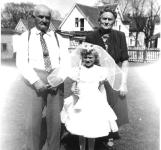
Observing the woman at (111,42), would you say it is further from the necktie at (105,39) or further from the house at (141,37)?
the house at (141,37)

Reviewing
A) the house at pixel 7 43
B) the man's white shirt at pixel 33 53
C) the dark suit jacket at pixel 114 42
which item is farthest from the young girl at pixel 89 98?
the house at pixel 7 43

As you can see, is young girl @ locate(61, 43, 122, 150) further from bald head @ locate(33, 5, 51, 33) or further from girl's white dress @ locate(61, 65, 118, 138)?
bald head @ locate(33, 5, 51, 33)

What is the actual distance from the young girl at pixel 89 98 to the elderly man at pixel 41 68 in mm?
260

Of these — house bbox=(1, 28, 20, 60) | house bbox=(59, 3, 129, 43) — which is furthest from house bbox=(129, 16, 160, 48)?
house bbox=(1, 28, 20, 60)

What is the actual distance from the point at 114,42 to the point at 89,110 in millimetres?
1192

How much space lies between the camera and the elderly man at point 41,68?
371 cm

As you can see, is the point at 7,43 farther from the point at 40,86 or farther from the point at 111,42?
the point at 40,86

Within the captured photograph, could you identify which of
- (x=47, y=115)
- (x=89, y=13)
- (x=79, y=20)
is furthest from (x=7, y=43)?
(x=47, y=115)

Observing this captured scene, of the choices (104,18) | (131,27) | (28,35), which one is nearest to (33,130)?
(28,35)

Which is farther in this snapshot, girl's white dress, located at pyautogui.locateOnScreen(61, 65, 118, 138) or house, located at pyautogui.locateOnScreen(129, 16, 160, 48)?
house, located at pyautogui.locateOnScreen(129, 16, 160, 48)

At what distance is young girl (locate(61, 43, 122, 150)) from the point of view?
13.1 ft

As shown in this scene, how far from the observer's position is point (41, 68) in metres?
3.81

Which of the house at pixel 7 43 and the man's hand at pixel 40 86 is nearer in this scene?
the man's hand at pixel 40 86

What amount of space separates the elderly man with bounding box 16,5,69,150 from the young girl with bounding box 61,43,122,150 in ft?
Answer: 0.85
